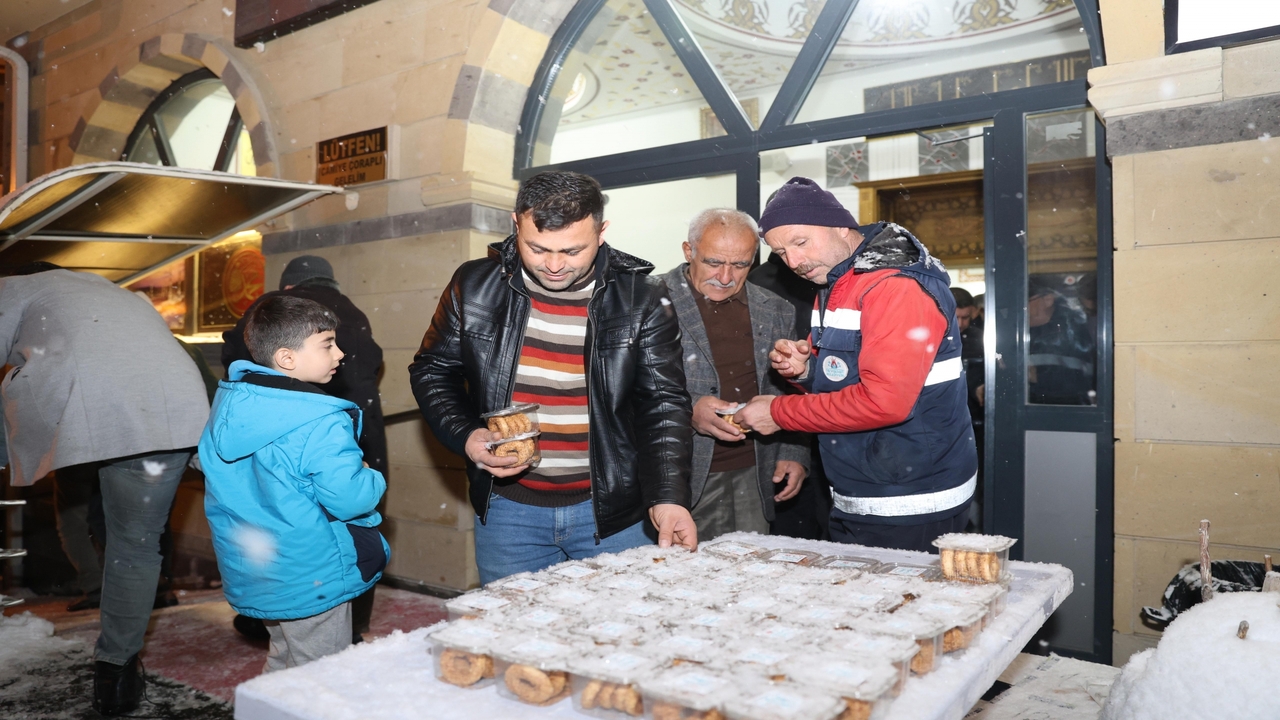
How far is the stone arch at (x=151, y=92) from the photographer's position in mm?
5879

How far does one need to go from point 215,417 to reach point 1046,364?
3.22 meters

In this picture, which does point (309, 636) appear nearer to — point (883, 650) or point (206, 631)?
point (883, 650)

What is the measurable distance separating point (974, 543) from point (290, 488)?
1711 millimetres

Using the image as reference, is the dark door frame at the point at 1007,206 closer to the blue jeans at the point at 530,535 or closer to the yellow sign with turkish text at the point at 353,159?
the blue jeans at the point at 530,535

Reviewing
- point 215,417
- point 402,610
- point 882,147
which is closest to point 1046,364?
point 215,417

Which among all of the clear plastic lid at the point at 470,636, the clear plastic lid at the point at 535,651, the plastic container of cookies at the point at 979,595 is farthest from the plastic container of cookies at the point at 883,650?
the clear plastic lid at the point at 470,636

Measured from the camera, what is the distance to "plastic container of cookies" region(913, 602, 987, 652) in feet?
4.40

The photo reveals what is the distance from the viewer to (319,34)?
18.2 feet

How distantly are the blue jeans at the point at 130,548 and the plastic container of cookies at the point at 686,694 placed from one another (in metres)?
2.72

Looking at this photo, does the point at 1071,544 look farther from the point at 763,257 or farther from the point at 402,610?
the point at 402,610

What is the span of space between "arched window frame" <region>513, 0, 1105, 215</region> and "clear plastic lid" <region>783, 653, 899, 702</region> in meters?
3.13

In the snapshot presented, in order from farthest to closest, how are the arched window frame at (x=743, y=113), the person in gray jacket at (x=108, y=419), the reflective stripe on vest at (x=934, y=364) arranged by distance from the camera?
the arched window frame at (x=743, y=113) → the person in gray jacket at (x=108, y=419) → the reflective stripe on vest at (x=934, y=364)

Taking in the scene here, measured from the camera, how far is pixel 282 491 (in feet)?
7.26

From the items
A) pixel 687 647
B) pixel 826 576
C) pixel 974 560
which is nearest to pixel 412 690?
pixel 687 647
